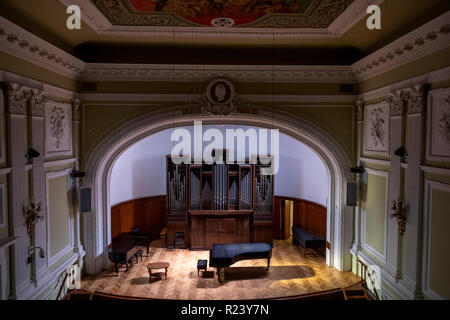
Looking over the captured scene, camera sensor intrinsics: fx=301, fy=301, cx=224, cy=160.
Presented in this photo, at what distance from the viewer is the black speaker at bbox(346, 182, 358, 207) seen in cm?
668

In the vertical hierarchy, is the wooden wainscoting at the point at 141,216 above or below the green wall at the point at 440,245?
below

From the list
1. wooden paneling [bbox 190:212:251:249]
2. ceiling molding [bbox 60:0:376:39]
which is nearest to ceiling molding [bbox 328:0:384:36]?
ceiling molding [bbox 60:0:376:39]

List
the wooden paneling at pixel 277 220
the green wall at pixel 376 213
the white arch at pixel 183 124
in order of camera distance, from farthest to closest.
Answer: the wooden paneling at pixel 277 220 → the white arch at pixel 183 124 → the green wall at pixel 376 213

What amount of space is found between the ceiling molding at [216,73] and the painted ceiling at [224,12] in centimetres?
117

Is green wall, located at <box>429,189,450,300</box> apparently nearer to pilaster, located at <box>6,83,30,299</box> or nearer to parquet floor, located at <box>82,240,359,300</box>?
parquet floor, located at <box>82,240,359,300</box>

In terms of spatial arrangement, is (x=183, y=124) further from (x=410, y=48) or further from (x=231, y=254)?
(x=410, y=48)

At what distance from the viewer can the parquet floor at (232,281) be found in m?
6.46

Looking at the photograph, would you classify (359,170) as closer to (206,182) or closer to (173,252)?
(206,182)

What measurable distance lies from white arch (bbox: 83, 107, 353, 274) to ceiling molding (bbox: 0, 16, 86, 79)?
1.59 metres

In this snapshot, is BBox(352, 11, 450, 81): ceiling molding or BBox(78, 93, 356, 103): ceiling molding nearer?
BBox(352, 11, 450, 81): ceiling molding

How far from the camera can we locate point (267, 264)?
312 inches

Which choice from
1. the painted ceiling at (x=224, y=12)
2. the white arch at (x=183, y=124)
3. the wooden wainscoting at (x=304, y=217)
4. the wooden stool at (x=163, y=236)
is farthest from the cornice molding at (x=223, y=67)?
the wooden stool at (x=163, y=236)

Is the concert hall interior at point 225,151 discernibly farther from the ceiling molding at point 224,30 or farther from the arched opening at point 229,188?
the arched opening at point 229,188
